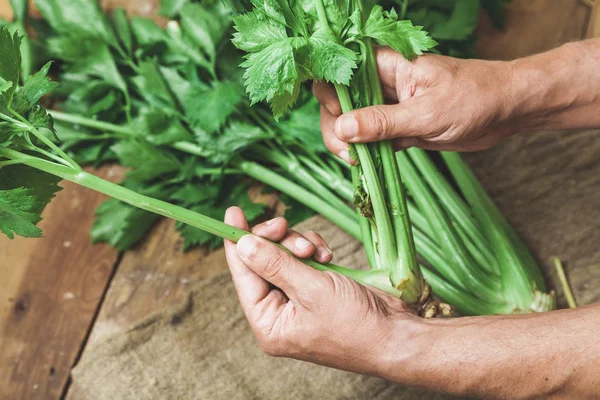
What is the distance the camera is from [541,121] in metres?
1.45

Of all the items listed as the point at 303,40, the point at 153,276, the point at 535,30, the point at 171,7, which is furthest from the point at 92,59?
the point at 535,30

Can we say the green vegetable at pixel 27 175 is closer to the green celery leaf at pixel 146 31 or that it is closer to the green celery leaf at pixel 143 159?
the green celery leaf at pixel 143 159

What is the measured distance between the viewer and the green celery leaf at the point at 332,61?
3.64 ft

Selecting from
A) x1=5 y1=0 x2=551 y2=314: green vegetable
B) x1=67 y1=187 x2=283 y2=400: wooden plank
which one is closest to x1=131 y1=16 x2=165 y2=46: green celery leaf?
x1=5 y1=0 x2=551 y2=314: green vegetable

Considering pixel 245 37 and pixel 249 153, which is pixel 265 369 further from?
pixel 245 37

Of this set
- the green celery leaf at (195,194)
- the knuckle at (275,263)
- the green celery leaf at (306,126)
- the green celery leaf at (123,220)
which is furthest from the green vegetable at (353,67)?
the green celery leaf at (123,220)

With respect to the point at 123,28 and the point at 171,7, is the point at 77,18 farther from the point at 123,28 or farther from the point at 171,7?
the point at 171,7

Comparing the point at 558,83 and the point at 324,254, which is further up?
the point at 558,83

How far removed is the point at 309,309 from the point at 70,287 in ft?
Result: 2.63

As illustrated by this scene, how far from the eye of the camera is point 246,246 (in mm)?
1136

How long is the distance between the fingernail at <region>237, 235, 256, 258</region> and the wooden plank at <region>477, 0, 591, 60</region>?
109 cm

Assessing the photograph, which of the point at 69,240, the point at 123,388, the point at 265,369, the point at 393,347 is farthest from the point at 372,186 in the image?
the point at 69,240

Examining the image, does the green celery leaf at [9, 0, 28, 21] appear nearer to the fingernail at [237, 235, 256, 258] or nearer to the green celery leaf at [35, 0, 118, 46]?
the green celery leaf at [35, 0, 118, 46]

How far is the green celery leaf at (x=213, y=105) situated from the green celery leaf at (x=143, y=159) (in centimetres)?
12
